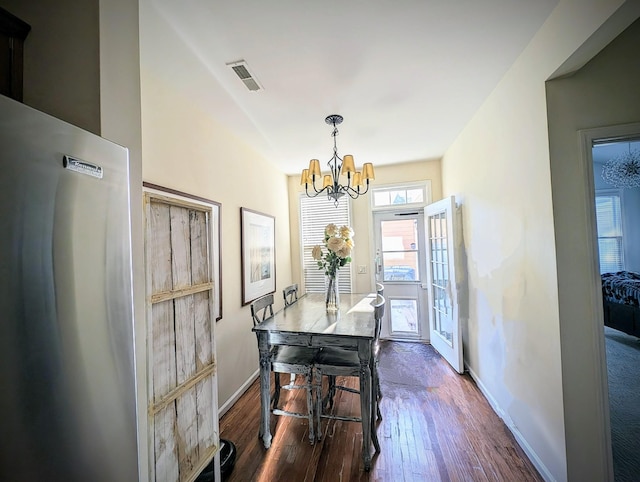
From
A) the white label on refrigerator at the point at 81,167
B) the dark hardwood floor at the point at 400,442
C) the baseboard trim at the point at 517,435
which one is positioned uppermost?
the white label on refrigerator at the point at 81,167

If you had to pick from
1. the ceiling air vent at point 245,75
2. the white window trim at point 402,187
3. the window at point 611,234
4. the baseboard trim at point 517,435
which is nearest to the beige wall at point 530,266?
the baseboard trim at point 517,435

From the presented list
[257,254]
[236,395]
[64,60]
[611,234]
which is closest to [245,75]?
[64,60]

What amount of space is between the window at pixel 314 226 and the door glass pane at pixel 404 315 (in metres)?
0.85

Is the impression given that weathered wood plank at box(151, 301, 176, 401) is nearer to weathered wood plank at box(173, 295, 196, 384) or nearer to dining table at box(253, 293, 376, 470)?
weathered wood plank at box(173, 295, 196, 384)

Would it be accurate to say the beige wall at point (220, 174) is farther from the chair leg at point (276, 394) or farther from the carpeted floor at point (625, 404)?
the carpeted floor at point (625, 404)

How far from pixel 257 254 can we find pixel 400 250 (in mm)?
2189

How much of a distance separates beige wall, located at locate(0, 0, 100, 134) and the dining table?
158 centimetres

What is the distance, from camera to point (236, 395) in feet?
8.64

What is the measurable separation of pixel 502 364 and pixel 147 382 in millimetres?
2491

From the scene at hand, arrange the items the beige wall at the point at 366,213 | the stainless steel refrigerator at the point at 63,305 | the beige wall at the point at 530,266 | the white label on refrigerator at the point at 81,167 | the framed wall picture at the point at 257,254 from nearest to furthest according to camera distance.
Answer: the stainless steel refrigerator at the point at 63,305, the white label on refrigerator at the point at 81,167, the beige wall at the point at 530,266, the framed wall picture at the point at 257,254, the beige wall at the point at 366,213

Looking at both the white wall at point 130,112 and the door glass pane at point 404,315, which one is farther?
the door glass pane at point 404,315

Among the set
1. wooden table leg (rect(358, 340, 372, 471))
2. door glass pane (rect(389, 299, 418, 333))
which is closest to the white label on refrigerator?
wooden table leg (rect(358, 340, 372, 471))

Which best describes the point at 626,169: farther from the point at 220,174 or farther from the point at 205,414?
the point at 205,414

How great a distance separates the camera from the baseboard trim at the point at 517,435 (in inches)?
Result: 64.7
